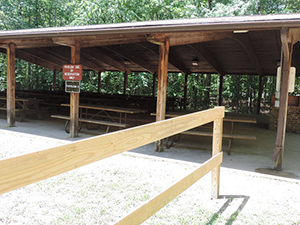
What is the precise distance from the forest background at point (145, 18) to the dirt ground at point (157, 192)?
37.3 feet

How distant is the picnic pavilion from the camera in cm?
429

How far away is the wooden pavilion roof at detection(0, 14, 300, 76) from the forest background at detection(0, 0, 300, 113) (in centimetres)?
390

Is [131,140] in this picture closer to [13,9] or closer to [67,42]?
[67,42]

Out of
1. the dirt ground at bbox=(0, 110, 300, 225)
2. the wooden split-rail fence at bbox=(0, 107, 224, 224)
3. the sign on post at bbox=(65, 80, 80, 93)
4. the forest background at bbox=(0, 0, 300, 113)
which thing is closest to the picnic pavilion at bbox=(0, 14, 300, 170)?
the sign on post at bbox=(65, 80, 80, 93)

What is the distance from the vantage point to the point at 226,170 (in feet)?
14.0

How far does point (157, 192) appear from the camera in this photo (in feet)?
10.6

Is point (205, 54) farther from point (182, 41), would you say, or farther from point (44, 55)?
point (44, 55)

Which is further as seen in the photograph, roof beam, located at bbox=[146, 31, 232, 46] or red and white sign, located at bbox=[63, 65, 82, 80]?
red and white sign, located at bbox=[63, 65, 82, 80]

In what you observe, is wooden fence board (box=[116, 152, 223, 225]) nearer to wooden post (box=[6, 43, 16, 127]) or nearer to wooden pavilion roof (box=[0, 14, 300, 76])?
wooden pavilion roof (box=[0, 14, 300, 76])

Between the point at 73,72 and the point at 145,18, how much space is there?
1295 cm

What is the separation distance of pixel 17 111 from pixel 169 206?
728 centimetres

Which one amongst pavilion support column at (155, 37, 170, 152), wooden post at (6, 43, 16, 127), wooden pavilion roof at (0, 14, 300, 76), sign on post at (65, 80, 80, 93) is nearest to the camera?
wooden pavilion roof at (0, 14, 300, 76)

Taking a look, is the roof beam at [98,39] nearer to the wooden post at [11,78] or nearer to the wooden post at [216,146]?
the wooden post at [11,78]

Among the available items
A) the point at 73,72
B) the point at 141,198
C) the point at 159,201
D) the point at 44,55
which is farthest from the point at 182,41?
the point at 44,55
